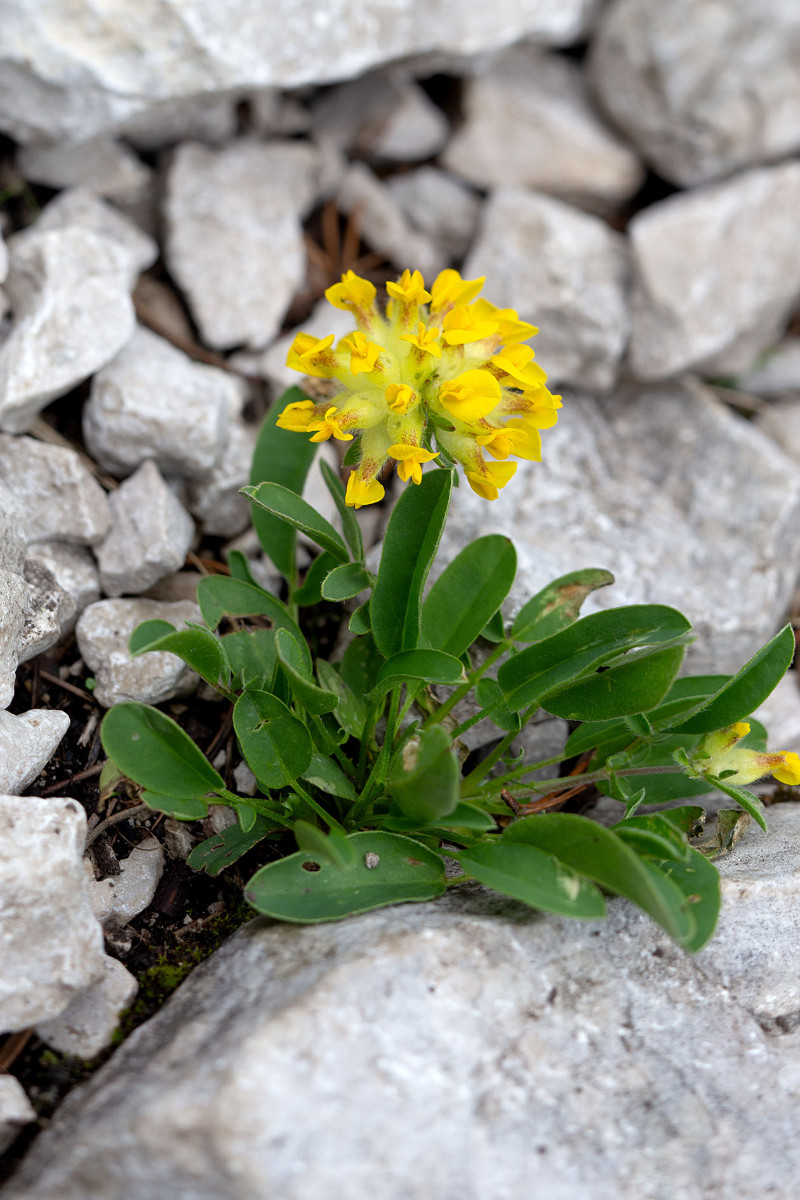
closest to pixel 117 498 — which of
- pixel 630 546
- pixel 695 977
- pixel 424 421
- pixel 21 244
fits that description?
pixel 21 244

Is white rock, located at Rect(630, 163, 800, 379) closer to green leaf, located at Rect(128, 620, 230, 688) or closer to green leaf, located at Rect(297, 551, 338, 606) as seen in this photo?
green leaf, located at Rect(297, 551, 338, 606)

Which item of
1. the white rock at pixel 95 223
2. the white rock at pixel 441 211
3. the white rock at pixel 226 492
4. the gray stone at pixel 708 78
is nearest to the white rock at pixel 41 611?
the white rock at pixel 226 492

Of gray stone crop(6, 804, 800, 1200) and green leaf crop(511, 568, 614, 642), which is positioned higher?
green leaf crop(511, 568, 614, 642)

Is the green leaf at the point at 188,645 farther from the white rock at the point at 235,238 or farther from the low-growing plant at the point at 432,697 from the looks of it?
the white rock at the point at 235,238

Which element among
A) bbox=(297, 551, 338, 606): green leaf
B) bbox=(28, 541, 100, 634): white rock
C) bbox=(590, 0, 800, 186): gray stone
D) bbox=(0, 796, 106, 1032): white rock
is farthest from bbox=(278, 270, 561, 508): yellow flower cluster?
→ bbox=(590, 0, 800, 186): gray stone

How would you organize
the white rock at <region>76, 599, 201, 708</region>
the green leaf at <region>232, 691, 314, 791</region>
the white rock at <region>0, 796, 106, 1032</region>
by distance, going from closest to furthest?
the white rock at <region>0, 796, 106, 1032</region>
the green leaf at <region>232, 691, 314, 791</region>
the white rock at <region>76, 599, 201, 708</region>

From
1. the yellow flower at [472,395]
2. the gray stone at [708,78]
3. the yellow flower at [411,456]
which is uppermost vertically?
the gray stone at [708,78]
